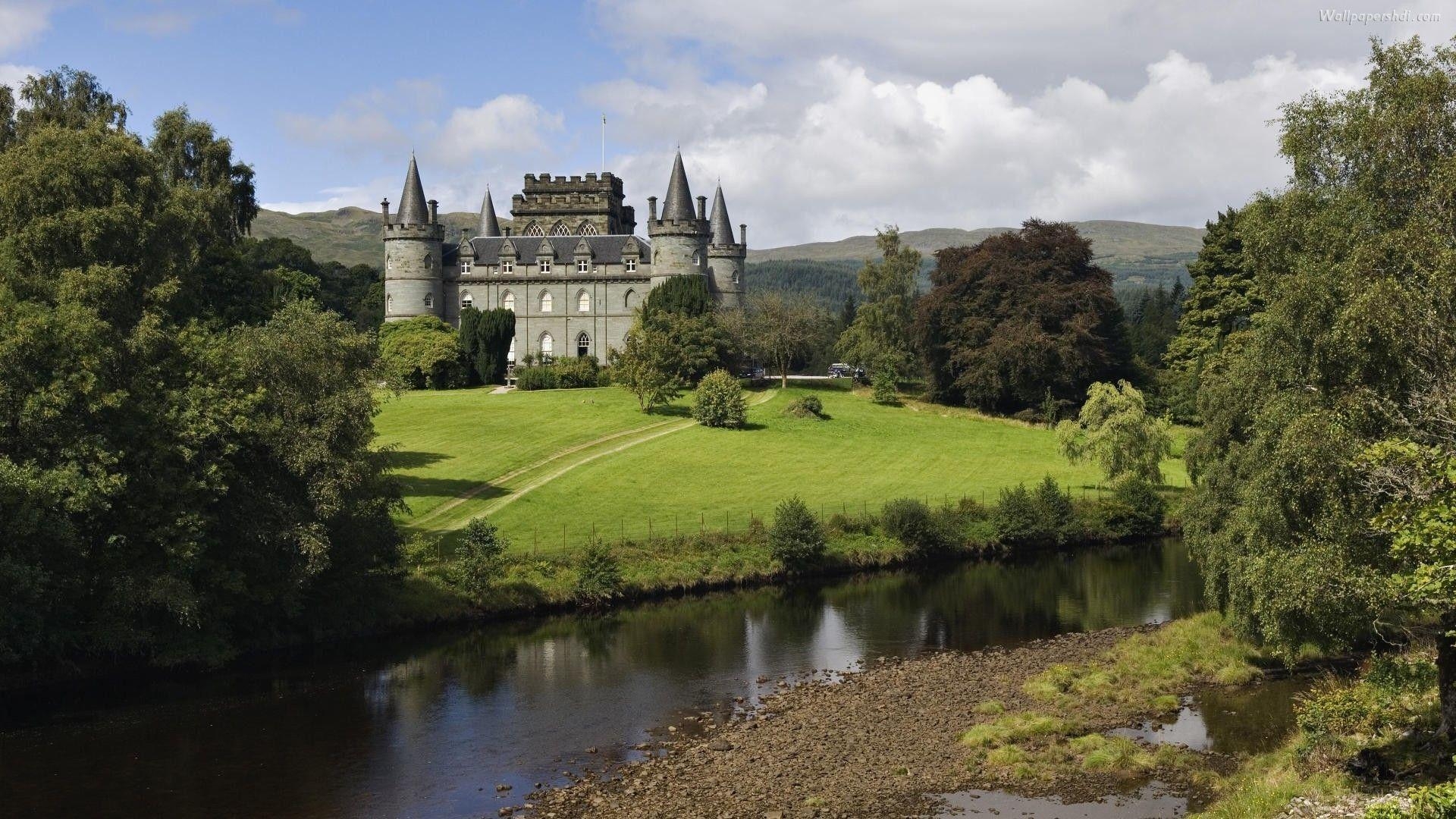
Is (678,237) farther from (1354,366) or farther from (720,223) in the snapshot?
(1354,366)

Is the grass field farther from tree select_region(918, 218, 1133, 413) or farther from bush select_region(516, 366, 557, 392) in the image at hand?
bush select_region(516, 366, 557, 392)

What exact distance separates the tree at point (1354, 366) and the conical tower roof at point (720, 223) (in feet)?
198

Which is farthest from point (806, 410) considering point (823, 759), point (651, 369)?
point (823, 759)

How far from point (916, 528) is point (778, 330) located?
3079 cm

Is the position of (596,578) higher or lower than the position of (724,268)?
lower

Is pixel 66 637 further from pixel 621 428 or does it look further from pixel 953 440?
pixel 953 440

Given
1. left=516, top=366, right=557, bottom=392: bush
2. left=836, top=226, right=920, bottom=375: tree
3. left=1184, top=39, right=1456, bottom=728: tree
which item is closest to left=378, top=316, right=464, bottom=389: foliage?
left=516, top=366, right=557, bottom=392: bush

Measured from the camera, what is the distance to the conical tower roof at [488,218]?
296ft

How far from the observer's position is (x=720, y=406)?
203ft

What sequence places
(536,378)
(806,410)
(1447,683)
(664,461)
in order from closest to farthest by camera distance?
(1447,683), (664,461), (806,410), (536,378)

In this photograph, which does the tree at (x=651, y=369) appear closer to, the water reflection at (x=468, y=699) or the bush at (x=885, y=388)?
the bush at (x=885, y=388)

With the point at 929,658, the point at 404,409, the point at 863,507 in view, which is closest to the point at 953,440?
the point at 863,507

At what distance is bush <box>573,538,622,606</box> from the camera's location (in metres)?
37.1

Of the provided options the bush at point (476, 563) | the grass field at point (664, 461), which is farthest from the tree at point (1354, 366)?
the grass field at point (664, 461)
